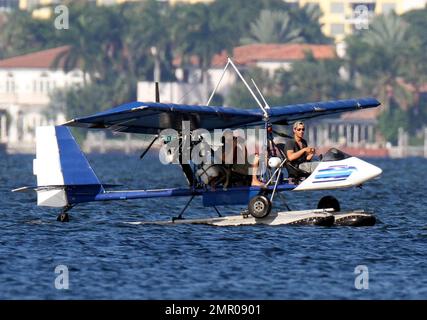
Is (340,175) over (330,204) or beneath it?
over

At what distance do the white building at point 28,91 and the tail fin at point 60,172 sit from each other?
109 meters

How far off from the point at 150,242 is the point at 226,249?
1908 mm

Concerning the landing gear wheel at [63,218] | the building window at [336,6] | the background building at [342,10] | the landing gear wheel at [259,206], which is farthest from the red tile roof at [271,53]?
the landing gear wheel at [259,206]

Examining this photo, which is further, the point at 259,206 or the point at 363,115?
the point at 363,115

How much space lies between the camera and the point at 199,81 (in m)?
142

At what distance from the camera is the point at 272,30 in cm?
15462

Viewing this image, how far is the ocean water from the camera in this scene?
892 inches

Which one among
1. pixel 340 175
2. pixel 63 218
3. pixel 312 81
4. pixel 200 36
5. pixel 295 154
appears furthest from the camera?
pixel 200 36

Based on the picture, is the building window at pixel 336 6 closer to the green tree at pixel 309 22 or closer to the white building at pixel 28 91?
the green tree at pixel 309 22

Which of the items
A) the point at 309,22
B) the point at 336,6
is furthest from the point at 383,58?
the point at 336,6

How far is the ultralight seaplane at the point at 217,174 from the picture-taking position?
99.2 feet

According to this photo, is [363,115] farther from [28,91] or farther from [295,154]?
[295,154]

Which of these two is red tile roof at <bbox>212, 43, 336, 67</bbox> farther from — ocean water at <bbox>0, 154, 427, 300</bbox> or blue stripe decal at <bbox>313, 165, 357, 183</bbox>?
blue stripe decal at <bbox>313, 165, 357, 183</bbox>

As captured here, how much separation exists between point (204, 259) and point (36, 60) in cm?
12769
